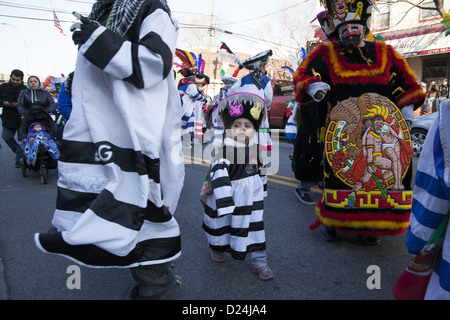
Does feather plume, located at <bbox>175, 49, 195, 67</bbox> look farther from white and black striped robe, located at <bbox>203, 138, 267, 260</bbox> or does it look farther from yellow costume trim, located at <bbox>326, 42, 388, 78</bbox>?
white and black striped robe, located at <bbox>203, 138, 267, 260</bbox>

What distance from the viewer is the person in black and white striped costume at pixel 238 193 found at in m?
2.49

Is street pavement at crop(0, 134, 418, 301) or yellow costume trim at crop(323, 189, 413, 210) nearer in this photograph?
street pavement at crop(0, 134, 418, 301)

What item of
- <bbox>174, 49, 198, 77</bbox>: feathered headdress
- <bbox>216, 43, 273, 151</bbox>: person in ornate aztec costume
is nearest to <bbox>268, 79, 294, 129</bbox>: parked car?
<bbox>174, 49, 198, 77</bbox>: feathered headdress

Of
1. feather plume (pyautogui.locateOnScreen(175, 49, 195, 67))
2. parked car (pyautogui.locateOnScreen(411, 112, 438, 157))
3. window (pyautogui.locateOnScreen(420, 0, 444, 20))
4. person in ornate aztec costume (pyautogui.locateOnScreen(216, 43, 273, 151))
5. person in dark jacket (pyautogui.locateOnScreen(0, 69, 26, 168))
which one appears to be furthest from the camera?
window (pyautogui.locateOnScreen(420, 0, 444, 20))

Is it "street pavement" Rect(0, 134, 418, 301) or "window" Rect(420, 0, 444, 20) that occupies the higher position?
"window" Rect(420, 0, 444, 20)

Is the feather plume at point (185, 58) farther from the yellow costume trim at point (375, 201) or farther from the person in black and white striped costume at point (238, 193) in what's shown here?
the yellow costume trim at point (375, 201)

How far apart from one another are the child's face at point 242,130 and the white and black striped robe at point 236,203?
6cm

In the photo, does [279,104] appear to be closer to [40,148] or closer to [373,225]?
[40,148]

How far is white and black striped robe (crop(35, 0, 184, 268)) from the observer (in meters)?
1.60

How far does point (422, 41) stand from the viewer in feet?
47.5

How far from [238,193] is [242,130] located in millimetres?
535

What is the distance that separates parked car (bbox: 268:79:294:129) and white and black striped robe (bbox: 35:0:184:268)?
396 inches

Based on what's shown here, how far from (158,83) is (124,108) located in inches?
10.8

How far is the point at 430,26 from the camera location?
14367mm
